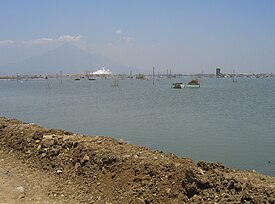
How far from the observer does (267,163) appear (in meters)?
11.8

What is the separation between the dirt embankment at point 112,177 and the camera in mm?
4996

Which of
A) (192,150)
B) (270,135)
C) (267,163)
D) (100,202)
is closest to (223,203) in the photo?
(100,202)

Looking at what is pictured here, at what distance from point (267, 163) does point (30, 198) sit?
8.64 metres

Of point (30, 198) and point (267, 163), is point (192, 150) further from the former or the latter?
point (30, 198)

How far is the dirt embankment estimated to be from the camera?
5.00m

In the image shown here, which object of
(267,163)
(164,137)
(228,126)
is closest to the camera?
(267,163)

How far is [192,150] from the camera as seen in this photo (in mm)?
13672

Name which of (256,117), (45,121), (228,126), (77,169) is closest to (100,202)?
(77,169)

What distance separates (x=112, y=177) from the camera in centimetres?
595

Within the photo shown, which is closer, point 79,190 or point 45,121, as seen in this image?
point 79,190

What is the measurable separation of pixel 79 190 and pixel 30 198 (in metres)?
0.81

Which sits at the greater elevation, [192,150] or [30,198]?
[30,198]

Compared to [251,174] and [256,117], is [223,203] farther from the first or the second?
[256,117]

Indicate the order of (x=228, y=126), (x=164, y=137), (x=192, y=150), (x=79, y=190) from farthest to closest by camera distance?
(x=228, y=126)
(x=164, y=137)
(x=192, y=150)
(x=79, y=190)
